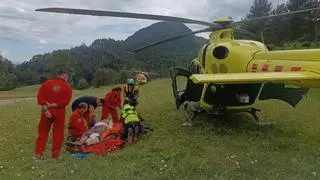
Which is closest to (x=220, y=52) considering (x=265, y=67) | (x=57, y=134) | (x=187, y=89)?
(x=187, y=89)

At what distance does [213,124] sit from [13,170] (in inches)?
Result: 239

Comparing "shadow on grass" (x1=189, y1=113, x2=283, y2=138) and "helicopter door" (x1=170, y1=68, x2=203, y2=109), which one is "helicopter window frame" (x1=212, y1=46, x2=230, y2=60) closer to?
"helicopter door" (x1=170, y1=68, x2=203, y2=109)

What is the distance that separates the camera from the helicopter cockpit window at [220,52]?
38.1 feet

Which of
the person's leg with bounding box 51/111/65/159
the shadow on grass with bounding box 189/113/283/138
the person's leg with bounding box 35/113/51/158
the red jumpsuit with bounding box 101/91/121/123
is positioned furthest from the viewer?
the red jumpsuit with bounding box 101/91/121/123

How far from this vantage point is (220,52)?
465 inches

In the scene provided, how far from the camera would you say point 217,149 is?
905 cm

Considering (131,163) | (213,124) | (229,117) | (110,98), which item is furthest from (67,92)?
(229,117)

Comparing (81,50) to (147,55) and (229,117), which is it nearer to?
(147,55)

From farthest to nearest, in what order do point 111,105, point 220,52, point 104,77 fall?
point 104,77
point 111,105
point 220,52

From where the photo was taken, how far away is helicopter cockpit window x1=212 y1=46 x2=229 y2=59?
11617 millimetres

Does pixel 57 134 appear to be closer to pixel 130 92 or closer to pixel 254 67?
pixel 130 92

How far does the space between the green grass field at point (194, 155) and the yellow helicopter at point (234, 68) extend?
2.40 feet

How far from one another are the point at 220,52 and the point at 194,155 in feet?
13.7

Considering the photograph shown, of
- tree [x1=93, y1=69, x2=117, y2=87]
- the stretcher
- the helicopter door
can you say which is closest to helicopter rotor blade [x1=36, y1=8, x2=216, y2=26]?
the helicopter door
